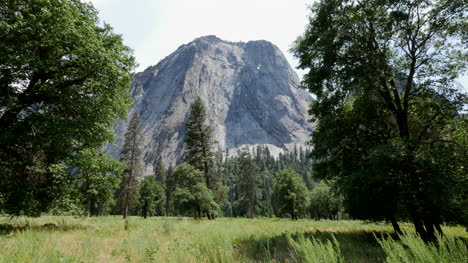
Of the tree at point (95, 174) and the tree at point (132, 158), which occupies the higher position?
the tree at point (132, 158)

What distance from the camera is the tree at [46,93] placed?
9430 millimetres

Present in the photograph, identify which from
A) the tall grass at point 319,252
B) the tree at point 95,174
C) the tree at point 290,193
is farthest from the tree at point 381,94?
the tree at point 290,193

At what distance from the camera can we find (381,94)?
39.1ft

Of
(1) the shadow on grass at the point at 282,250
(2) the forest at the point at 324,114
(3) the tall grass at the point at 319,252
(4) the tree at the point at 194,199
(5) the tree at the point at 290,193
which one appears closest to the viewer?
(3) the tall grass at the point at 319,252

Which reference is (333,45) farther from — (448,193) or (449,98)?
(448,193)

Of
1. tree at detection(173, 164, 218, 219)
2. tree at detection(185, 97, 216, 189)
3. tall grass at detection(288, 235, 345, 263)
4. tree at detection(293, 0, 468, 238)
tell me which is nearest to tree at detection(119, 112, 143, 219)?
tree at detection(185, 97, 216, 189)

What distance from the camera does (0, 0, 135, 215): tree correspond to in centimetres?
943

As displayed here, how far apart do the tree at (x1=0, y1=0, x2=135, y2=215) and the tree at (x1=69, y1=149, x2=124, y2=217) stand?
2.16 feet

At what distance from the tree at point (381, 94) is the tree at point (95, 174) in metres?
11.3

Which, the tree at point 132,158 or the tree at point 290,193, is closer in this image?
the tree at point 132,158

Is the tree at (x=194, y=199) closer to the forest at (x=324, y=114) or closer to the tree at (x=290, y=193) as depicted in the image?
the forest at (x=324, y=114)

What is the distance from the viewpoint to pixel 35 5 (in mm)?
9852

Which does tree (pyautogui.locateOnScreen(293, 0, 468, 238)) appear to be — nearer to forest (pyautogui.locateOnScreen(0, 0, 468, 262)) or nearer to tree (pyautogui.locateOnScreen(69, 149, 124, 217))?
forest (pyautogui.locateOnScreen(0, 0, 468, 262))

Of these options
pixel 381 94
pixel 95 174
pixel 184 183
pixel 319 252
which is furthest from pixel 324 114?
pixel 184 183
